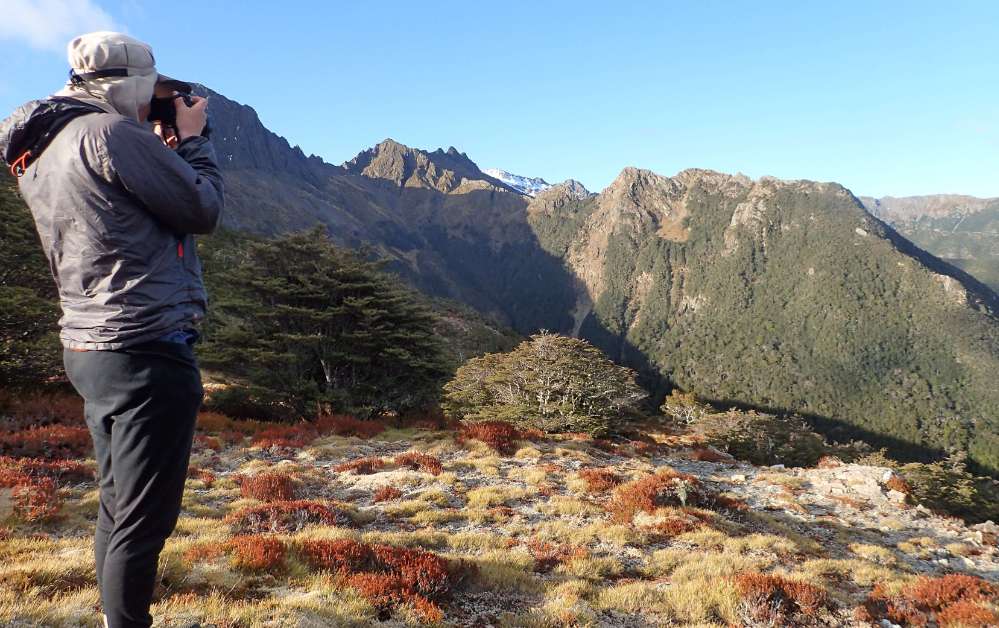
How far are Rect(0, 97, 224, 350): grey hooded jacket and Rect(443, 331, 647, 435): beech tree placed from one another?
68.2ft

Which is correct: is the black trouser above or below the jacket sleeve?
below

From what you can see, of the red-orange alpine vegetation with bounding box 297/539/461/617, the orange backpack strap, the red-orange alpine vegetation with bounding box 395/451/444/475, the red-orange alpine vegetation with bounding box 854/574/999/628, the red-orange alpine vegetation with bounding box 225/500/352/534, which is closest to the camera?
the orange backpack strap

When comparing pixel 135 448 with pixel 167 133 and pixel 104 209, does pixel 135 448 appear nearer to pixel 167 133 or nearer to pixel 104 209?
pixel 104 209

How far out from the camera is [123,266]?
6.23 ft

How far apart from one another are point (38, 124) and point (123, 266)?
2.30 ft

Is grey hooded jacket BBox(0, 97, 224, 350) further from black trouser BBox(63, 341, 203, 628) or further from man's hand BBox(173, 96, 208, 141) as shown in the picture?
man's hand BBox(173, 96, 208, 141)

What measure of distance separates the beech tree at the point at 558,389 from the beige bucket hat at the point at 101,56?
20966mm

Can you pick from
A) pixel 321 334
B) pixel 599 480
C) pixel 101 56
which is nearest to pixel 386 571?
pixel 101 56

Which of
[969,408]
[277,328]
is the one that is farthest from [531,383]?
[969,408]

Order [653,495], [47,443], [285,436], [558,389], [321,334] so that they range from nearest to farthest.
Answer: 1. [653,495]
2. [47,443]
3. [285,436]
4. [321,334]
5. [558,389]

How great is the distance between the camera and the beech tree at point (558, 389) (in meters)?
22.5

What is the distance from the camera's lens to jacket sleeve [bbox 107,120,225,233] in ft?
6.10

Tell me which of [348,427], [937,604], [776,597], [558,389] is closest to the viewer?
[776,597]

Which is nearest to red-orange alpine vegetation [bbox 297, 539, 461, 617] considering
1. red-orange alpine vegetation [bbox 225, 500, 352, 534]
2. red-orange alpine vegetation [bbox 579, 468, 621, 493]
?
red-orange alpine vegetation [bbox 225, 500, 352, 534]
